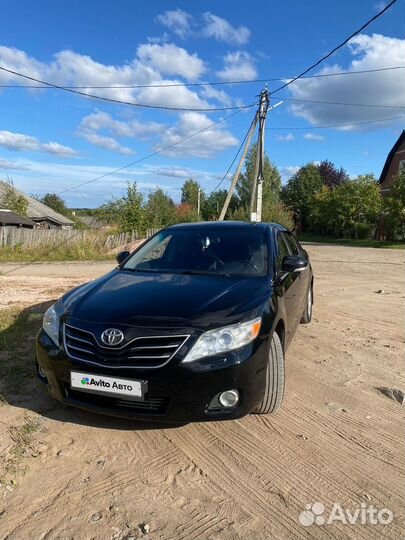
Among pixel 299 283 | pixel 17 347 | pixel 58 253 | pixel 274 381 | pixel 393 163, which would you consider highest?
pixel 393 163

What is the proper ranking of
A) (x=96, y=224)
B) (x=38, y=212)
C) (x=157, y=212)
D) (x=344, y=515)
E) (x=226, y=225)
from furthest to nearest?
(x=96, y=224)
(x=38, y=212)
(x=157, y=212)
(x=226, y=225)
(x=344, y=515)

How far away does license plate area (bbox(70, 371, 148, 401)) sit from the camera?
2.74 m

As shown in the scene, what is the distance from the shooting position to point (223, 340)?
2.80 metres

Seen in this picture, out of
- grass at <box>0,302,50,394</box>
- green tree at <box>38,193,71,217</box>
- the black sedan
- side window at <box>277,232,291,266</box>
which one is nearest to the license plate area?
the black sedan

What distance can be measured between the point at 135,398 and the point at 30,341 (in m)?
2.96

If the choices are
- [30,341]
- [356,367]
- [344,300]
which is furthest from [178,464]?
[344,300]

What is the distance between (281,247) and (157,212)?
21.3 metres

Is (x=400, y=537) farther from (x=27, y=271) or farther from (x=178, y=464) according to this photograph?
(x=27, y=271)

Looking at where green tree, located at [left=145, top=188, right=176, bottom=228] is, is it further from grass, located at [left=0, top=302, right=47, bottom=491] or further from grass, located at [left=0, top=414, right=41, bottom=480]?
grass, located at [left=0, top=414, right=41, bottom=480]

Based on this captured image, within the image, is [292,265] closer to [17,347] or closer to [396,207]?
[17,347]

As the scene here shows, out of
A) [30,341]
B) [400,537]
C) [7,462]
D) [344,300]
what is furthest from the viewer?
[344,300]

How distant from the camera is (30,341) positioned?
17.0 feet

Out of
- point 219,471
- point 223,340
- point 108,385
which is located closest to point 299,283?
point 223,340

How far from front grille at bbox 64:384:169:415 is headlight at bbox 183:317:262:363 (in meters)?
0.36
